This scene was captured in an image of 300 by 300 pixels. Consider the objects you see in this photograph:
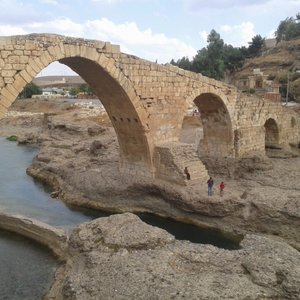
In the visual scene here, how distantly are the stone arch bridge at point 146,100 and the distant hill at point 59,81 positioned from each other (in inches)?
2037

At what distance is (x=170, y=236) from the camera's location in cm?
730

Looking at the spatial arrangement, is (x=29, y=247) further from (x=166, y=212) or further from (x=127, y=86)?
(x=127, y=86)

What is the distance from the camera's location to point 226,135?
16.2 metres

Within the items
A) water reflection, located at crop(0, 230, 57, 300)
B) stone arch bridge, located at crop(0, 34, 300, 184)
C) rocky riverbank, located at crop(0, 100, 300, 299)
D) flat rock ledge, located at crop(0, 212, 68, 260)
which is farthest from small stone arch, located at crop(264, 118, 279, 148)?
water reflection, located at crop(0, 230, 57, 300)

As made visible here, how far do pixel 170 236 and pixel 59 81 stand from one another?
3405 inches

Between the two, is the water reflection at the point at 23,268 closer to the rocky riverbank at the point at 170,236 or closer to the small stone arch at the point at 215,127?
the rocky riverbank at the point at 170,236

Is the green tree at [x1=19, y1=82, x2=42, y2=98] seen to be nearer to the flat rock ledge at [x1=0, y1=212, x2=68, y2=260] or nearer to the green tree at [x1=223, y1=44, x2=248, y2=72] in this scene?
the green tree at [x1=223, y1=44, x2=248, y2=72]

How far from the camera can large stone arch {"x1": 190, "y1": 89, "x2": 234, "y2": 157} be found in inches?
614

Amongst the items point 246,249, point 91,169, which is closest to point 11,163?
point 91,169

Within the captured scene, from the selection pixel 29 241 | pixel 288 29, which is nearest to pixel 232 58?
pixel 288 29

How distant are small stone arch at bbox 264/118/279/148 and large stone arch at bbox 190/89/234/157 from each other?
368 cm

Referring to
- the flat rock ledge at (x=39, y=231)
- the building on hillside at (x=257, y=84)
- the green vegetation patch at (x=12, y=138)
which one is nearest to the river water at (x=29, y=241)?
the flat rock ledge at (x=39, y=231)

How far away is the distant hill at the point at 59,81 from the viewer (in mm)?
78325

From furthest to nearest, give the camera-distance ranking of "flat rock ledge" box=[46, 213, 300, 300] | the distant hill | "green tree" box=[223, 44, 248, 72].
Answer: the distant hill
"green tree" box=[223, 44, 248, 72]
"flat rock ledge" box=[46, 213, 300, 300]
